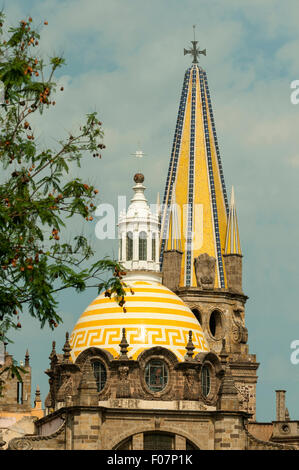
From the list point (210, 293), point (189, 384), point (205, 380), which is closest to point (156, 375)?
point (189, 384)

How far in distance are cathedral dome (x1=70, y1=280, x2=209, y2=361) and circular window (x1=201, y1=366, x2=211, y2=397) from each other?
1.15 m

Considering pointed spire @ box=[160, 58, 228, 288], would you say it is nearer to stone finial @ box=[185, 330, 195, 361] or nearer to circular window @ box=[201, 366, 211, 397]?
circular window @ box=[201, 366, 211, 397]

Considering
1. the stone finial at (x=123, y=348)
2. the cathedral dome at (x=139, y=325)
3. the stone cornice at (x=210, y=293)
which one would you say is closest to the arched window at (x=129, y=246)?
the cathedral dome at (x=139, y=325)

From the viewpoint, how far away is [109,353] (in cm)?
6650

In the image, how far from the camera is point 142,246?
73312 mm


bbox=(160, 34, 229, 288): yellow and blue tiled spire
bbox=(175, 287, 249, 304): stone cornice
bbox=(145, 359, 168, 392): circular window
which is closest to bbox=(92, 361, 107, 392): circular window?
bbox=(145, 359, 168, 392): circular window

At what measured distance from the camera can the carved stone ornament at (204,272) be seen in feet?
305

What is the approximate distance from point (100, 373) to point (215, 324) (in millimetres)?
27364

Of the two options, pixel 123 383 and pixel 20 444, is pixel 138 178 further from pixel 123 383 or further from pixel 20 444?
pixel 20 444

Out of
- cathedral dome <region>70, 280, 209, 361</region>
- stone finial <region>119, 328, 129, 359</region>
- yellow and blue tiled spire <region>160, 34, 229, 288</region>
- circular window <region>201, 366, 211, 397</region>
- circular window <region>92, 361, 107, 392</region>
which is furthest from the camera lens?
yellow and blue tiled spire <region>160, 34, 229, 288</region>

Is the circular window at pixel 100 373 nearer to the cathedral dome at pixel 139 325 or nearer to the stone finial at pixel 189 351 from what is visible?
the cathedral dome at pixel 139 325

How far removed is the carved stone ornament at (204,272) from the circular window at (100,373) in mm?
26857

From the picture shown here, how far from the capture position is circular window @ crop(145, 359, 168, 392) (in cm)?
6650

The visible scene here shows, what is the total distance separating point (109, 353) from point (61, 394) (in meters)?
4.29
